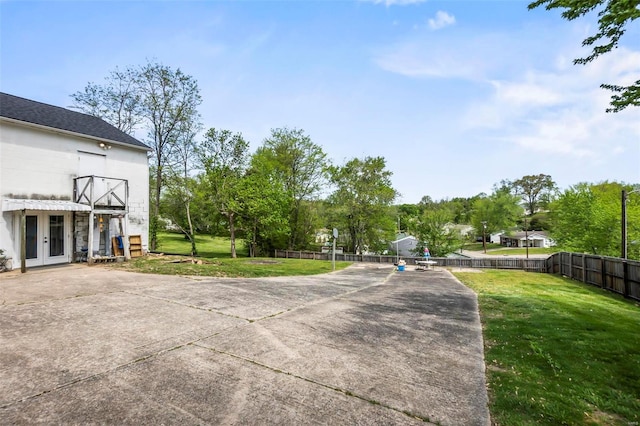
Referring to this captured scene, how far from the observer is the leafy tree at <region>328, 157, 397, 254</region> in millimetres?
27734

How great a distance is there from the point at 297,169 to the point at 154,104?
1327 centimetres

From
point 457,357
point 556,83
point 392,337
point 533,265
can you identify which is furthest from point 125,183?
point 533,265

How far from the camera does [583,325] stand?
19.4 ft

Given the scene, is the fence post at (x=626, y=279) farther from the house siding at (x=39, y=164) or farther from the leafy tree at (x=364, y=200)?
the house siding at (x=39, y=164)

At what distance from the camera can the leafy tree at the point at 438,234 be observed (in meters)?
27.8

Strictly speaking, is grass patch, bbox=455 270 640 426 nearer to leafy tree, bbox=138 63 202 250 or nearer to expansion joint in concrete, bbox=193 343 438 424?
expansion joint in concrete, bbox=193 343 438 424

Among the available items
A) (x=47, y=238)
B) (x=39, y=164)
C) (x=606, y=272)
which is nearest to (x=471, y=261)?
(x=606, y=272)

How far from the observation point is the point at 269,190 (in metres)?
25.2

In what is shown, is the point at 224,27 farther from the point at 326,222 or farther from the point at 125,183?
the point at 326,222

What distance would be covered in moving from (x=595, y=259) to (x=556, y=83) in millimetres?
8344

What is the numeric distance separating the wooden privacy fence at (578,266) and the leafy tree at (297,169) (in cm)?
346

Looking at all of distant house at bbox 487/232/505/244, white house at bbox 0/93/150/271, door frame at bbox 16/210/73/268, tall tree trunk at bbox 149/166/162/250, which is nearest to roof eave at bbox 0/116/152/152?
white house at bbox 0/93/150/271

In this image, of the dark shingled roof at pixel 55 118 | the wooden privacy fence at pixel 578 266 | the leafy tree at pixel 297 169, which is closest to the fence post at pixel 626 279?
the wooden privacy fence at pixel 578 266

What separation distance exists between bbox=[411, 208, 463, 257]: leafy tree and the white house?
2341cm
